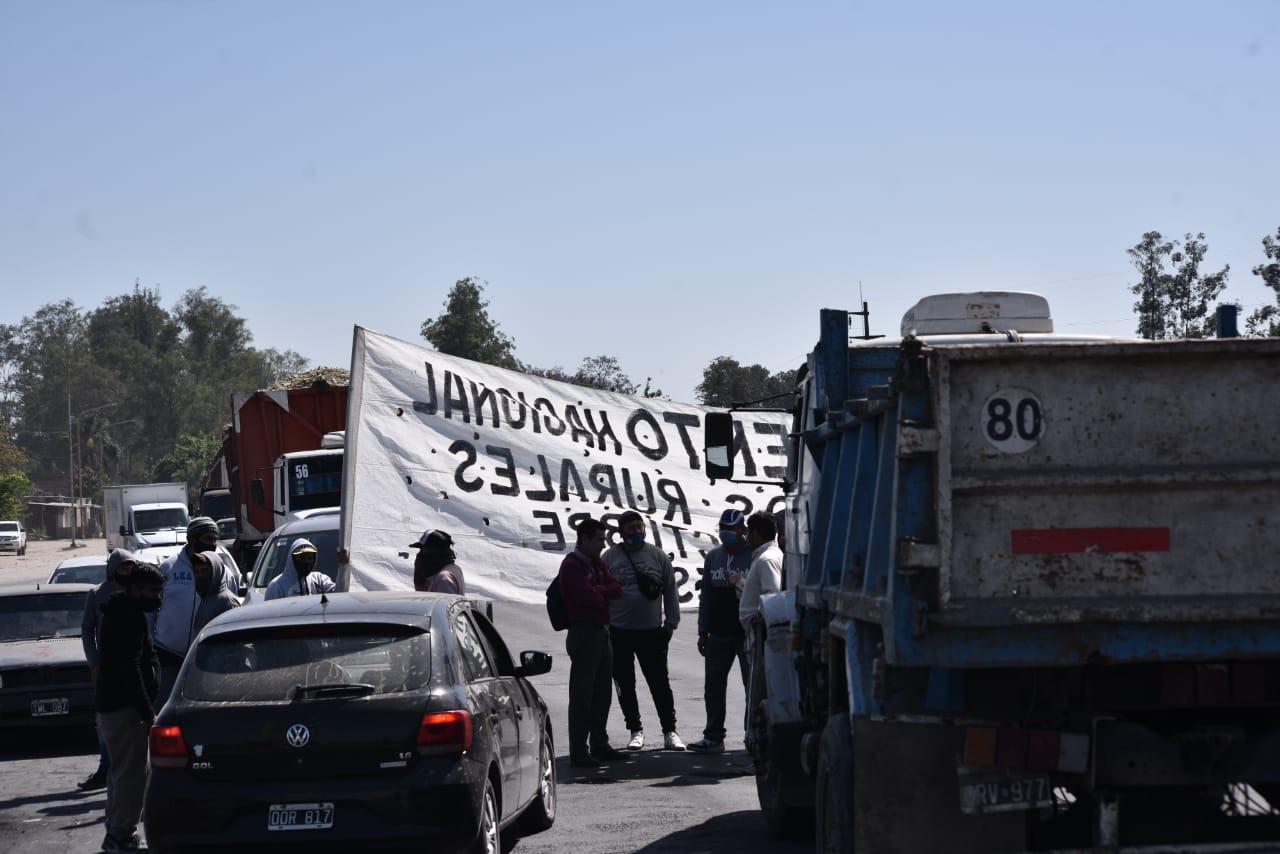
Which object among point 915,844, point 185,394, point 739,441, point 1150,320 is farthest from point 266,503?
point 185,394

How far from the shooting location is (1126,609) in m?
5.63

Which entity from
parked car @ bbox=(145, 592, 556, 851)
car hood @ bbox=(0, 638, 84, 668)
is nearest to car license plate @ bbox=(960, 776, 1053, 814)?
parked car @ bbox=(145, 592, 556, 851)

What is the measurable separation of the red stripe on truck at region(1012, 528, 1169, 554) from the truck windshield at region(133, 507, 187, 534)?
45737 mm

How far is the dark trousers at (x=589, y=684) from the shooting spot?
12.2m

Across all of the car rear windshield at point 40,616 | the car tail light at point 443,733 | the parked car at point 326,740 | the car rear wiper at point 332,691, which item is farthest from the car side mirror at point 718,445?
the car rear windshield at point 40,616

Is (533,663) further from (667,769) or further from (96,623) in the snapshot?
(96,623)

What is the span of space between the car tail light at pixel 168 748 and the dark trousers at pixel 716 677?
583cm

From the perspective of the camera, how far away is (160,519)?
165 feet

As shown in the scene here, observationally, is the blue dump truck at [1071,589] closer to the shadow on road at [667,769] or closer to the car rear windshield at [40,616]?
the shadow on road at [667,769]

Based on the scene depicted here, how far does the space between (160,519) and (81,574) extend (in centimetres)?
2843

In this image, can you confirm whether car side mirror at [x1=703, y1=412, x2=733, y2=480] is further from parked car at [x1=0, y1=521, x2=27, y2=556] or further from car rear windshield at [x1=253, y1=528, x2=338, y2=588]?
parked car at [x1=0, y1=521, x2=27, y2=556]

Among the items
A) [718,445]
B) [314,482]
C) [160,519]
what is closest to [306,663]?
[718,445]

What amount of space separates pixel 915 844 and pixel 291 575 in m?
7.86

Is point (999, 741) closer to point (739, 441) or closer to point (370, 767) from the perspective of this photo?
point (370, 767)
